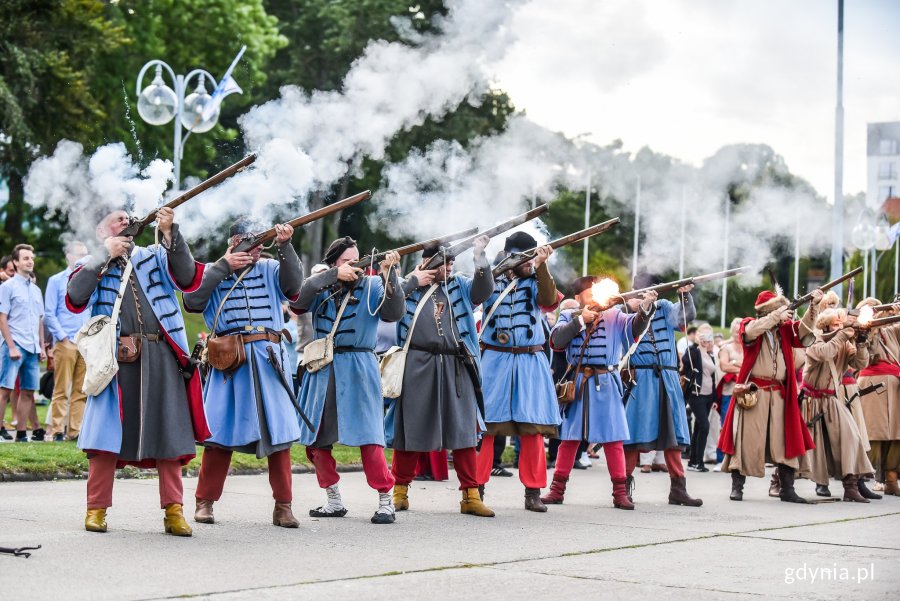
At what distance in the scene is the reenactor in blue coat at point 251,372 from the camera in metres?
8.23

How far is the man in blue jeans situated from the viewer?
1359 centimetres

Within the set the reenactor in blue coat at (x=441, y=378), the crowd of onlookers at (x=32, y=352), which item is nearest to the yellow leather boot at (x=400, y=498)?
the reenactor in blue coat at (x=441, y=378)

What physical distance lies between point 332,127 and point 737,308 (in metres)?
9.27

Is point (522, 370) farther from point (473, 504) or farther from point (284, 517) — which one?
point (284, 517)

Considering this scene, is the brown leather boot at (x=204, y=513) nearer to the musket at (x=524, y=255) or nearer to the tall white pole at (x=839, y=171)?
the musket at (x=524, y=255)

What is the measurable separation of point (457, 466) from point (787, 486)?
393 cm

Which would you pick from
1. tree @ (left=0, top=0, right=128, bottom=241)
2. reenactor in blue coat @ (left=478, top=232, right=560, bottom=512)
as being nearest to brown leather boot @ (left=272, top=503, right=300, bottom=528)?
reenactor in blue coat @ (left=478, top=232, right=560, bottom=512)

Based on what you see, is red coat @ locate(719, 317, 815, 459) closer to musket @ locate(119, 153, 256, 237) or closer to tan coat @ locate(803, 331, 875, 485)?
tan coat @ locate(803, 331, 875, 485)

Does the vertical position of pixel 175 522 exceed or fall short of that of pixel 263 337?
it falls short

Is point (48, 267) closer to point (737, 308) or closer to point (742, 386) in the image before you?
point (737, 308)

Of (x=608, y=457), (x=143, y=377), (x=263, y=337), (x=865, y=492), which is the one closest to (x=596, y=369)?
(x=608, y=457)

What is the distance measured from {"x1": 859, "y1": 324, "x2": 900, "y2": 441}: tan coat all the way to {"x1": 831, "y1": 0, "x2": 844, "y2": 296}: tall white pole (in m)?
8.39

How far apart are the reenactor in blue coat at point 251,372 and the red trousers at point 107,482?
0.48 metres

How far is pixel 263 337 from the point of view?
8.44 m
